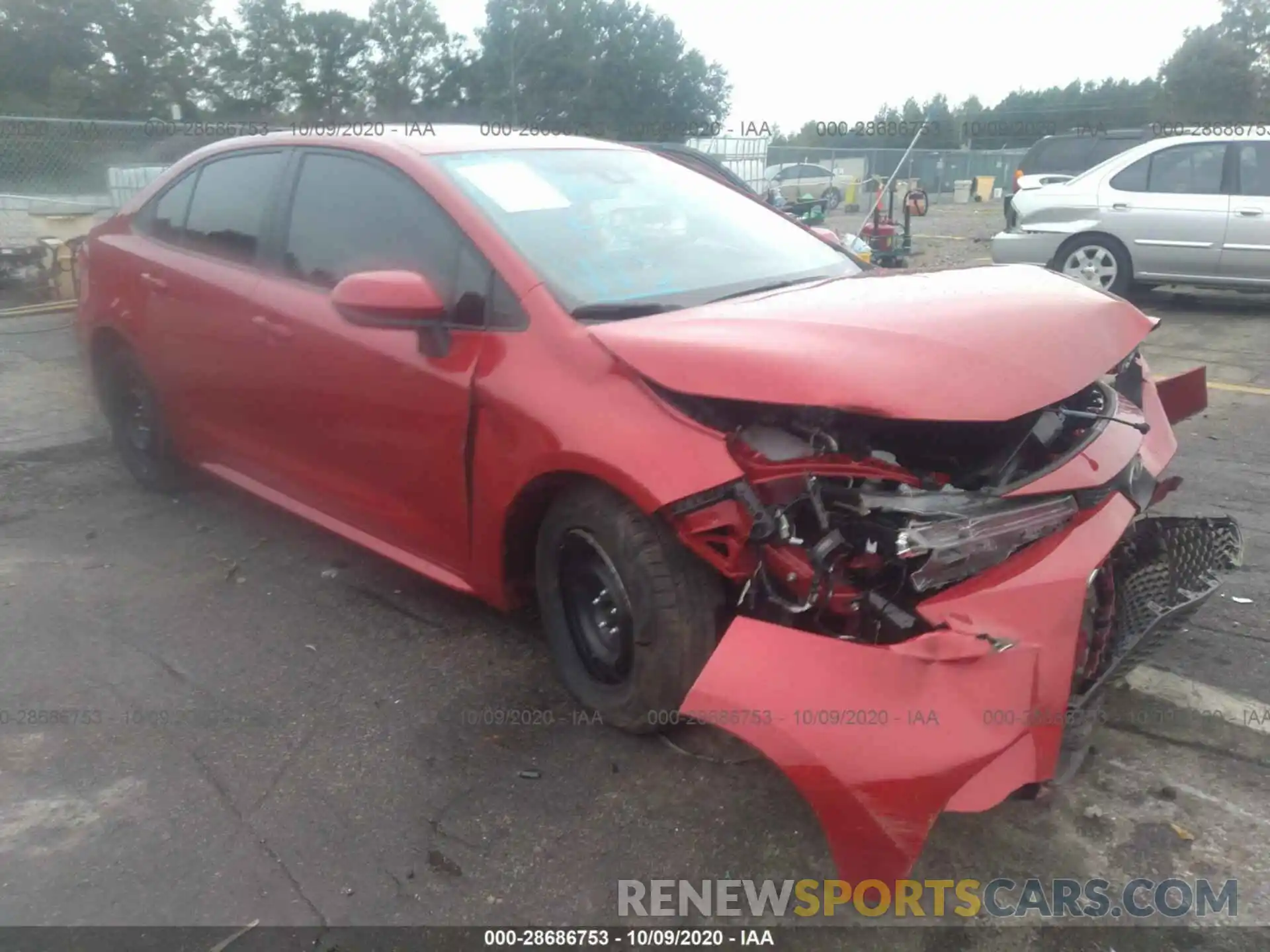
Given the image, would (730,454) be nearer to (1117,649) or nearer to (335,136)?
(1117,649)

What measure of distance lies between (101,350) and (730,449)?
148 inches

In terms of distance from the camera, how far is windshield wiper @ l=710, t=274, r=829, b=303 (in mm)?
3031

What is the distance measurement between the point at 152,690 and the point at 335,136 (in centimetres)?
208

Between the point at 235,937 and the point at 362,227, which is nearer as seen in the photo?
the point at 235,937

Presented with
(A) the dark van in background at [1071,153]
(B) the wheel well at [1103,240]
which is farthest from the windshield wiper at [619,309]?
(A) the dark van in background at [1071,153]

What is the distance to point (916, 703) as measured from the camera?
204 centimetres

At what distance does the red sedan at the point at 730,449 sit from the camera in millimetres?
2096

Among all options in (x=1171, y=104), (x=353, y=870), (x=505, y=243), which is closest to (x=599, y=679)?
(x=353, y=870)

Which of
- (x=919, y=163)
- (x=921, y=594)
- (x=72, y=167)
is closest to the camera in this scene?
(x=921, y=594)

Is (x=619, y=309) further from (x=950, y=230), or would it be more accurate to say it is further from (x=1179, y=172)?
(x=950, y=230)

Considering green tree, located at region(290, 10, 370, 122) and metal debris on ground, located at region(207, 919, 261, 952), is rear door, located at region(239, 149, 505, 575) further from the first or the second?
green tree, located at region(290, 10, 370, 122)

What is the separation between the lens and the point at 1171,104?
42.5m

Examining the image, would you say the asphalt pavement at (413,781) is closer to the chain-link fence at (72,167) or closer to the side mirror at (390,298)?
the side mirror at (390,298)

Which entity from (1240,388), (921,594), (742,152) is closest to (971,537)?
(921,594)
